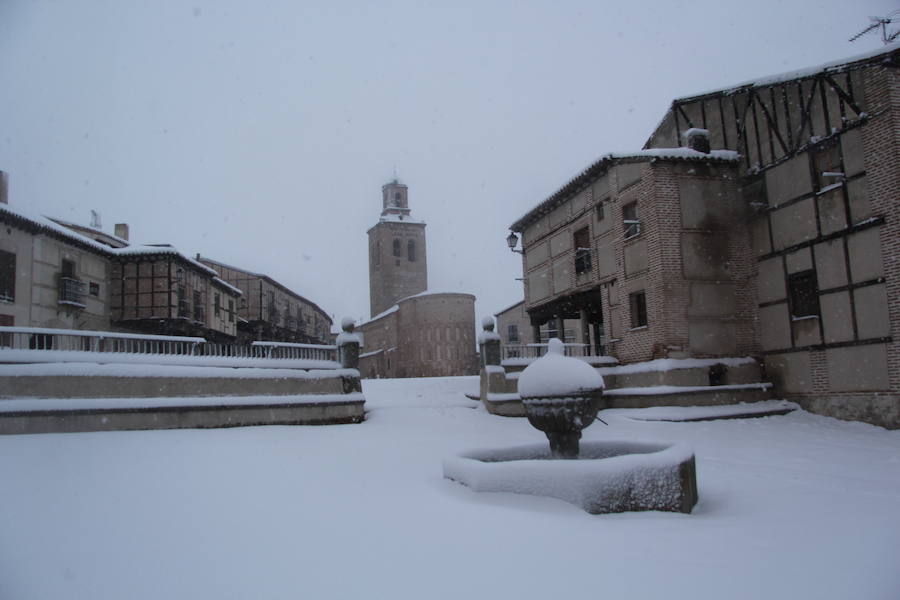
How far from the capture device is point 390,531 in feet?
17.9

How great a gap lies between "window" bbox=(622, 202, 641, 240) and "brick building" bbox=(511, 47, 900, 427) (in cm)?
6

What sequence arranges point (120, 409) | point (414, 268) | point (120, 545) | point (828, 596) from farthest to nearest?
point (414, 268)
point (120, 409)
point (120, 545)
point (828, 596)

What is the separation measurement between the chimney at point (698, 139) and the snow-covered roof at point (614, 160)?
0.44m

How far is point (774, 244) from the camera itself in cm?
1570

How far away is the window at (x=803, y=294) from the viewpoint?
14562 millimetres

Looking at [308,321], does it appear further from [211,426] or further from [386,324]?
[211,426]

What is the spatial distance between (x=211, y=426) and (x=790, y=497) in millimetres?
10692

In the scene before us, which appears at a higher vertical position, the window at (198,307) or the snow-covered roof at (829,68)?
the snow-covered roof at (829,68)

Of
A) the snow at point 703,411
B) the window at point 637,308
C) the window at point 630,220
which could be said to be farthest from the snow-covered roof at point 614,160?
the snow at point 703,411

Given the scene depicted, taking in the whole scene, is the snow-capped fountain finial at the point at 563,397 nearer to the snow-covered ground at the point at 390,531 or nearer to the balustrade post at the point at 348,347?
the snow-covered ground at the point at 390,531

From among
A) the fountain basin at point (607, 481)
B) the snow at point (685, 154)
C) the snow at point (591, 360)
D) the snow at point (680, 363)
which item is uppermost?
the snow at point (685, 154)

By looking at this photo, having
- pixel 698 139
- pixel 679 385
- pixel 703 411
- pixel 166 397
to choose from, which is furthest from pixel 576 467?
pixel 698 139

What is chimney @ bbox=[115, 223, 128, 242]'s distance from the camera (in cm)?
3328

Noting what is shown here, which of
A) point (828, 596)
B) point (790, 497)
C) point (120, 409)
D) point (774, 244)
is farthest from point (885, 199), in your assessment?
point (120, 409)
